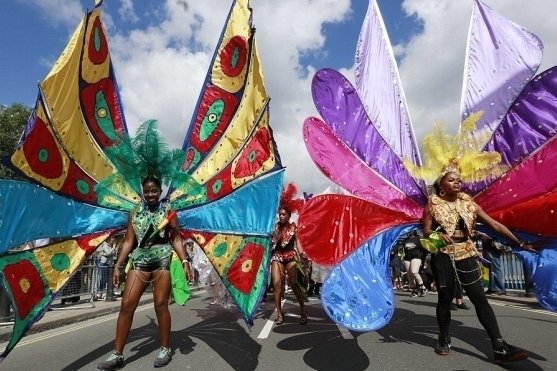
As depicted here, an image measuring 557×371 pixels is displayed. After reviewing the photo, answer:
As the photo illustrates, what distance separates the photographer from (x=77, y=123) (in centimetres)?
466

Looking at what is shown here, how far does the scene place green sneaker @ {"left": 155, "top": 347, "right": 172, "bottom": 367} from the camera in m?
4.19

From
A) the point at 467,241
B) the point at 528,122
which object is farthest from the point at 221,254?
the point at 528,122

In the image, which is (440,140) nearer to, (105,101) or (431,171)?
(431,171)

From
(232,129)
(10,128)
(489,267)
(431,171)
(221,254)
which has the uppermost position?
(10,128)

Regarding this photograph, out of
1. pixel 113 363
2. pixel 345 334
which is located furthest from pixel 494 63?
pixel 113 363

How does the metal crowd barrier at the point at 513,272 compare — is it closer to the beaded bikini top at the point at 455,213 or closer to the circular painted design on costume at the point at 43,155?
the beaded bikini top at the point at 455,213

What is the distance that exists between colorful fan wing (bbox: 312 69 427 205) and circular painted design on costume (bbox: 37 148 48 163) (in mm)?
2643

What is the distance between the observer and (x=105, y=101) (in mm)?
4969

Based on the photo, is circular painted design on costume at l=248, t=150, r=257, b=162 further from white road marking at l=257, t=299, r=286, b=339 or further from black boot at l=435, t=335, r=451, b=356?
black boot at l=435, t=335, r=451, b=356

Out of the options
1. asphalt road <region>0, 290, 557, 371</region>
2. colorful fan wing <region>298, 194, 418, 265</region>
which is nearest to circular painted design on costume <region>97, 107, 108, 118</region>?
colorful fan wing <region>298, 194, 418, 265</region>

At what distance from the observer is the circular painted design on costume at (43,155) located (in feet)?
13.9

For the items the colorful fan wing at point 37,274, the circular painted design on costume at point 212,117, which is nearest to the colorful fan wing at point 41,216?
the colorful fan wing at point 37,274

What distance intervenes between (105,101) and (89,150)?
568 millimetres

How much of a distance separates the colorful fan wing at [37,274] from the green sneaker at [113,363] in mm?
720
